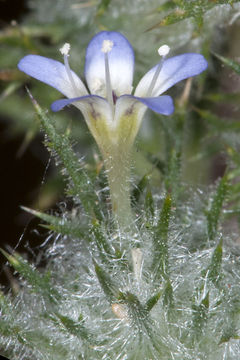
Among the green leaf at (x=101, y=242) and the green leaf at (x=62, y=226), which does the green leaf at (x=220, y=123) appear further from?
the green leaf at (x=101, y=242)

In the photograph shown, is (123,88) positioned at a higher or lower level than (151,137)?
higher

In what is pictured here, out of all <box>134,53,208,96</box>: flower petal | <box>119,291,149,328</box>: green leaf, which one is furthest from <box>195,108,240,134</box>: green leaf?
<box>119,291,149,328</box>: green leaf

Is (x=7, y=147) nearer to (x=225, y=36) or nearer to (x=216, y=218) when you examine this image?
(x=225, y=36)

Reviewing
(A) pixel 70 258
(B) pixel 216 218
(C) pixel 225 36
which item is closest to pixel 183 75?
(B) pixel 216 218

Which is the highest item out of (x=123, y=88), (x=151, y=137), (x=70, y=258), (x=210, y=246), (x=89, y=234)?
(x=123, y=88)

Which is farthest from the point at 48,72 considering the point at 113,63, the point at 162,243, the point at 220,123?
the point at 220,123
